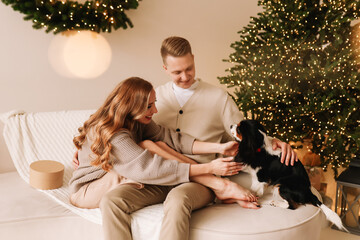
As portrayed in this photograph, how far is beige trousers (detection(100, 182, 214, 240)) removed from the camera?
1.56m

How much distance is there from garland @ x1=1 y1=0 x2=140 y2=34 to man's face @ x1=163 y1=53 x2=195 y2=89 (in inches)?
34.3

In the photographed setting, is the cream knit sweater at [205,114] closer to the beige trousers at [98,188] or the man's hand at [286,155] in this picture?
the man's hand at [286,155]

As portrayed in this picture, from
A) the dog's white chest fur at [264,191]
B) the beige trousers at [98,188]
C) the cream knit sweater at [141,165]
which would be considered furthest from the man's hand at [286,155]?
the beige trousers at [98,188]

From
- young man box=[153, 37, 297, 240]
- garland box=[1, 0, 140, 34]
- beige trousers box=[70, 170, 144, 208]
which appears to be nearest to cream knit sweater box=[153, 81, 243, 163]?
young man box=[153, 37, 297, 240]

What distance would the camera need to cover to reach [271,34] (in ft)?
8.00

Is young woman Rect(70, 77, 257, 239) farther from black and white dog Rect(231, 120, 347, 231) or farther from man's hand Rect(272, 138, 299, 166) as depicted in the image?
man's hand Rect(272, 138, 299, 166)

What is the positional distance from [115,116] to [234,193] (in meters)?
0.73

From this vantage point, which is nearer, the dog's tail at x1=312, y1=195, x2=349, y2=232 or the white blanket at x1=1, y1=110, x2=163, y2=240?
the dog's tail at x1=312, y1=195, x2=349, y2=232

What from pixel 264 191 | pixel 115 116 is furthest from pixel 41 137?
pixel 264 191

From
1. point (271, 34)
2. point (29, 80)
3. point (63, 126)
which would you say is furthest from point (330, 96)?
point (29, 80)

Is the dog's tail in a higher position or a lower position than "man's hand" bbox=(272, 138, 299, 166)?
lower

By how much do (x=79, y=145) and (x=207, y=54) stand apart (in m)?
1.87

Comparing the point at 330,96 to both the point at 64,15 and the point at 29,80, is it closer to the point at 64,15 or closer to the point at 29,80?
the point at 64,15

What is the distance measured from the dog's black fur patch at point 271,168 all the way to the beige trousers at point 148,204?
0.30 meters
